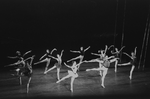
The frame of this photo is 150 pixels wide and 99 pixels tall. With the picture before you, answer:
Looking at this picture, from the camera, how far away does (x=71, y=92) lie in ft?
25.3

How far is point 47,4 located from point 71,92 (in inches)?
350

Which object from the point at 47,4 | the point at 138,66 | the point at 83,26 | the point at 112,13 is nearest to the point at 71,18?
the point at 83,26

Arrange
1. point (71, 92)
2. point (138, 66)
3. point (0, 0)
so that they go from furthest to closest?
point (0, 0), point (138, 66), point (71, 92)

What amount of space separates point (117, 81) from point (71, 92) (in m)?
2.46

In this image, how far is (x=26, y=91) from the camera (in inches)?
311

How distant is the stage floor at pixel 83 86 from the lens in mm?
7531

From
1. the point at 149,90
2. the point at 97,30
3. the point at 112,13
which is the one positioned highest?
the point at 112,13

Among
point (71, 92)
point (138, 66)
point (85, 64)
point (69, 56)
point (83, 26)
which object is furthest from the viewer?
point (83, 26)

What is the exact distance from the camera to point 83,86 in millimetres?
8406

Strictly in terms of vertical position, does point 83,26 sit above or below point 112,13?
below

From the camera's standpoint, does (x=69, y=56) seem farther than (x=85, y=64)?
Yes

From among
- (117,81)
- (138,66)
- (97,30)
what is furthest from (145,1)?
(117,81)

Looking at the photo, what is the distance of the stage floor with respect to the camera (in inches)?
297

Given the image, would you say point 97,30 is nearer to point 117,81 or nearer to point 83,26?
point 83,26
